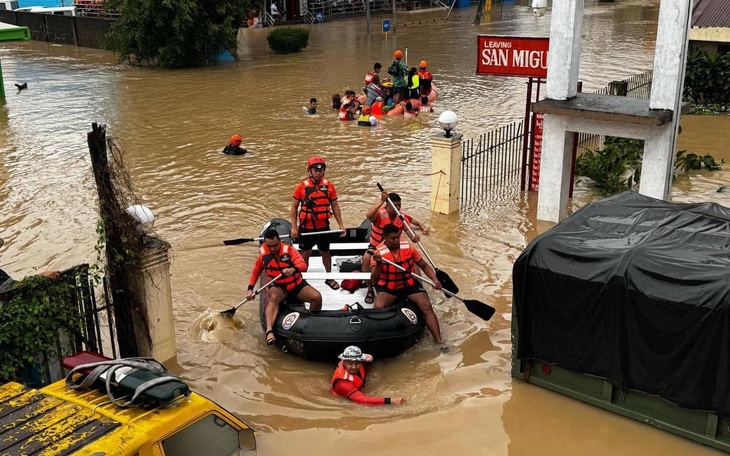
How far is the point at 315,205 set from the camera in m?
10.7

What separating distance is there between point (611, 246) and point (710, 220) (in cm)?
143

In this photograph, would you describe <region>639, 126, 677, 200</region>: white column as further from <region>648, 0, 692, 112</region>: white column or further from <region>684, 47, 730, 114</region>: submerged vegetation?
<region>684, 47, 730, 114</region>: submerged vegetation

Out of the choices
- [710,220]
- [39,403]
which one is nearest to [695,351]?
[710,220]

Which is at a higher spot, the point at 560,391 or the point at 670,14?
the point at 670,14

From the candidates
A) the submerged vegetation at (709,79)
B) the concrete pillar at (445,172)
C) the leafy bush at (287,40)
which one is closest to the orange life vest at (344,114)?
the concrete pillar at (445,172)

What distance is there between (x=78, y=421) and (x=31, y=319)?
235cm

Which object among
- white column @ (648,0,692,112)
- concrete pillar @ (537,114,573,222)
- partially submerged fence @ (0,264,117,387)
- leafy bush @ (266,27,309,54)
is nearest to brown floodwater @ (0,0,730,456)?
concrete pillar @ (537,114,573,222)

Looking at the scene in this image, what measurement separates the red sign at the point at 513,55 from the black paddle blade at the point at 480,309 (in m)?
5.79

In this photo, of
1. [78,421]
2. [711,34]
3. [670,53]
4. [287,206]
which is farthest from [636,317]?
[711,34]

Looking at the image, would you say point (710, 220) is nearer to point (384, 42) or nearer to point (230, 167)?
point (230, 167)

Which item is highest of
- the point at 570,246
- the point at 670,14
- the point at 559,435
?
the point at 670,14

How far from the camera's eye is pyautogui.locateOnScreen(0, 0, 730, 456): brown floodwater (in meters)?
7.86

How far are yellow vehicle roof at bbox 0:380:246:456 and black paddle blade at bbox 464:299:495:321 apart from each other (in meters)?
4.56

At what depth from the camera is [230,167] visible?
1783cm
